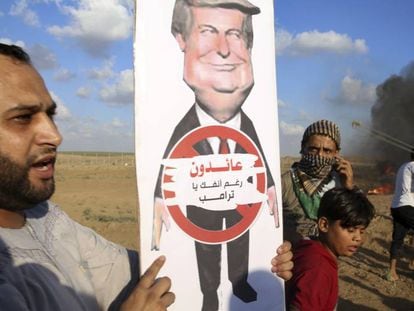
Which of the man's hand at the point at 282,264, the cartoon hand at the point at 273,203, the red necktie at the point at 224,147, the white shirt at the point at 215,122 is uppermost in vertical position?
the white shirt at the point at 215,122

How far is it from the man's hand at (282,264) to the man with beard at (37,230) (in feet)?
1.73

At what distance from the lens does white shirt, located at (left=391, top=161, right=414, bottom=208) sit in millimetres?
5355

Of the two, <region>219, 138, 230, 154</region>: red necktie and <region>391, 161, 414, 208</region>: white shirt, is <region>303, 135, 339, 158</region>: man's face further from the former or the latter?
<region>391, 161, 414, 208</region>: white shirt

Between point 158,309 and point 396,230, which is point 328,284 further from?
point 396,230

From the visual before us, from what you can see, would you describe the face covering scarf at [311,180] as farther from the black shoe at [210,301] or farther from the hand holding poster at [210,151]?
the black shoe at [210,301]

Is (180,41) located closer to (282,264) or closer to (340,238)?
(282,264)

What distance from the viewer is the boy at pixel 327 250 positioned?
1.98 m

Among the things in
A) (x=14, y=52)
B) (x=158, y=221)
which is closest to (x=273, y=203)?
(x=158, y=221)

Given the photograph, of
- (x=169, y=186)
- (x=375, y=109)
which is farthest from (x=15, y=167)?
(x=375, y=109)

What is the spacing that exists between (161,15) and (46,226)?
Answer: 3.00ft

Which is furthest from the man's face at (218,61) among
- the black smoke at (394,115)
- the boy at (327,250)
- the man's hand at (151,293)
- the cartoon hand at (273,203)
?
the black smoke at (394,115)

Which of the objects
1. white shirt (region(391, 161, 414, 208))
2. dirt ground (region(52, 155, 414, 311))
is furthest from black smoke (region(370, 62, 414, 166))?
white shirt (region(391, 161, 414, 208))

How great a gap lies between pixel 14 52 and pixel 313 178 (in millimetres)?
2072

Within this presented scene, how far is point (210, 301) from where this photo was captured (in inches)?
68.6
